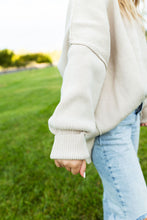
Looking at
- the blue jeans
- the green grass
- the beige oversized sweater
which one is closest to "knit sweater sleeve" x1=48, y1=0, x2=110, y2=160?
the beige oversized sweater

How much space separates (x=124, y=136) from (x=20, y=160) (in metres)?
2.19

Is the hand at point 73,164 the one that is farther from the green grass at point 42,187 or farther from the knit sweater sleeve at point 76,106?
the green grass at point 42,187

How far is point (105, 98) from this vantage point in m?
1.00

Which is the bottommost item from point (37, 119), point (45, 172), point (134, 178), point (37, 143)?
point (37, 119)

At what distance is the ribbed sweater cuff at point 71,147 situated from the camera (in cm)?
87

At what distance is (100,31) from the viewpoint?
2.97 ft

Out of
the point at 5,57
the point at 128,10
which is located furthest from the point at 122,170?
the point at 5,57

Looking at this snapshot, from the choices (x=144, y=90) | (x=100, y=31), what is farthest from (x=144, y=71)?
(x=100, y=31)

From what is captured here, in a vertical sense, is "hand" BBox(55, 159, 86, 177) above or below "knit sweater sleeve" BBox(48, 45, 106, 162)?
below

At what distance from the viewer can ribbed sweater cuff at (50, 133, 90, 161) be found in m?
0.87

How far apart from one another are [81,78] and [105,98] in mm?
199

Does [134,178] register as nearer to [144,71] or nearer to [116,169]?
[116,169]

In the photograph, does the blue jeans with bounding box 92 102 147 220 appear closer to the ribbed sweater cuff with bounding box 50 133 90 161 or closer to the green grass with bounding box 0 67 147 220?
the ribbed sweater cuff with bounding box 50 133 90 161

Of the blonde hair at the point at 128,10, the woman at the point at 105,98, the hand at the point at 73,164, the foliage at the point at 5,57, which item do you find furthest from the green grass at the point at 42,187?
the foliage at the point at 5,57
